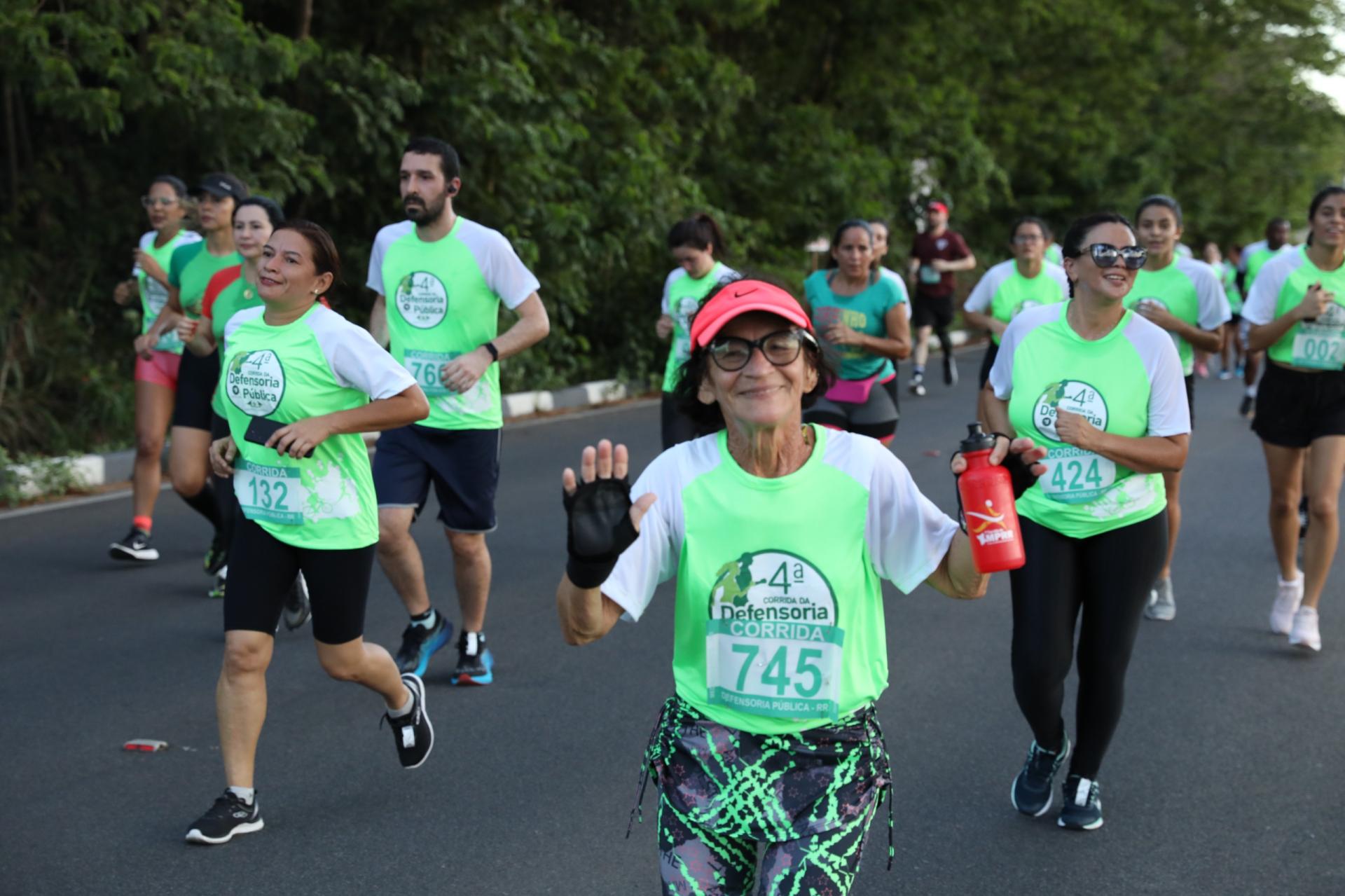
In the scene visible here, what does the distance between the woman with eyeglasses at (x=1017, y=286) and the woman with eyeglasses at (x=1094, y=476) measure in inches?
164

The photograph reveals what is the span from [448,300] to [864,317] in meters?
2.40

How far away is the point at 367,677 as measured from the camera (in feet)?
16.2

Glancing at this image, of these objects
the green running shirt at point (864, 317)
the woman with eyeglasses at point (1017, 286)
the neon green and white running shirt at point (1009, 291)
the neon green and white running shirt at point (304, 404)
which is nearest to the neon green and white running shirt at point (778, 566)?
the neon green and white running shirt at point (304, 404)

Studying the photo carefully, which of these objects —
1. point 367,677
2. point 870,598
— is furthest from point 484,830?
point 870,598

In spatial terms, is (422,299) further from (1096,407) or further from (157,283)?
(157,283)

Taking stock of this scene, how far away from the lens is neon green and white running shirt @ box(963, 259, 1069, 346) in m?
9.02

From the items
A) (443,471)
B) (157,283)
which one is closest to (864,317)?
(443,471)

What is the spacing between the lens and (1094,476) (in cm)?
449

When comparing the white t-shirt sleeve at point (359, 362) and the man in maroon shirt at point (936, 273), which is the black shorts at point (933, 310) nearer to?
the man in maroon shirt at point (936, 273)

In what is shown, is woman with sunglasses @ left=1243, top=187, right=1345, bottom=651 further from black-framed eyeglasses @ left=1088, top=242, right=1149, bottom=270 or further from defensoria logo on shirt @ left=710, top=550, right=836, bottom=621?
defensoria logo on shirt @ left=710, top=550, right=836, bottom=621

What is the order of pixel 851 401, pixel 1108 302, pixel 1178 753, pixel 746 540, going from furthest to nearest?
pixel 851 401 → pixel 1178 753 → pixel 1108 302 → pixel 746 540

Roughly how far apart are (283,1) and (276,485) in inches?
444

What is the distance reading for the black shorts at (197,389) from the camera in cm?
749

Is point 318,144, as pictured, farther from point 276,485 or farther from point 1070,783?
point 1070,783
